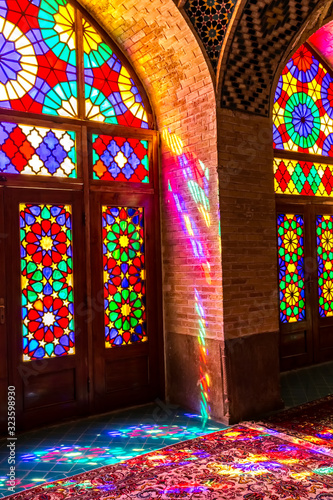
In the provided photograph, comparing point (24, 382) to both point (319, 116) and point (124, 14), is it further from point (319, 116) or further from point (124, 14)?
point (319, 116)

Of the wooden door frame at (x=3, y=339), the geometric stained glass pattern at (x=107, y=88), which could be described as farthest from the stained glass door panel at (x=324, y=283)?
the wooden door frame at (x=3, y=339)

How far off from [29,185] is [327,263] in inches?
172

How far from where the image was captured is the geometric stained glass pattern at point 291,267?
6203 mm

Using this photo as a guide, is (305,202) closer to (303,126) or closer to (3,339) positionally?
(303,126)

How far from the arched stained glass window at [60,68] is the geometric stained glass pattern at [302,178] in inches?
80.1

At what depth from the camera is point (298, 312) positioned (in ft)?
21.0

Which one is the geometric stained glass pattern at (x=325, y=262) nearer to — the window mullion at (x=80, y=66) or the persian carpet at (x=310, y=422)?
the persian carpet at (x=310, y=422)

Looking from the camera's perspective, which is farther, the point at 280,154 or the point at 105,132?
the point at 280,154

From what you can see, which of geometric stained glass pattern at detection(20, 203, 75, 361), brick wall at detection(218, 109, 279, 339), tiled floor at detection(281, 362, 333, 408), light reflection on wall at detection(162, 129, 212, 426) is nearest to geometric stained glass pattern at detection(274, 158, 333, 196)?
brick wall at detection(218, 109, 279, 339)

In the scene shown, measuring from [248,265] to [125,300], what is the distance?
1.33 meters

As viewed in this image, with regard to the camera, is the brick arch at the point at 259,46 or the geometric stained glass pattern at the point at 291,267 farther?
the geometric stained glass pattern at the point at 291,267

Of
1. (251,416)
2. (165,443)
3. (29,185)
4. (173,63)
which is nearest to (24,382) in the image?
(165,443)


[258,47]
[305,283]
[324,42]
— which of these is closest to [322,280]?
[305,283]

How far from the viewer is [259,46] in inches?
182
